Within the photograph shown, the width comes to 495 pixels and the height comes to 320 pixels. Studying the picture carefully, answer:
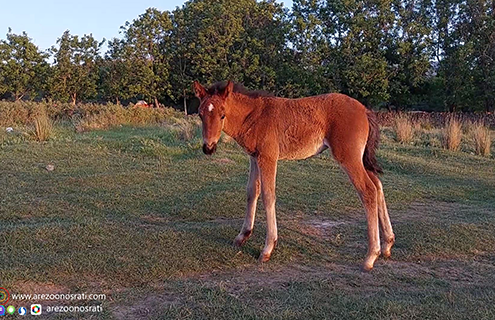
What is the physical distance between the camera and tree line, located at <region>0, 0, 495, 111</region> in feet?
110

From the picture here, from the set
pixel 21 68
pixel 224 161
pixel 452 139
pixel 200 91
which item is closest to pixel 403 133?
pixel 452 139

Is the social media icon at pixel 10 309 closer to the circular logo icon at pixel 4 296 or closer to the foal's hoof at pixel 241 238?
the circular logo icon at pixel 4 296

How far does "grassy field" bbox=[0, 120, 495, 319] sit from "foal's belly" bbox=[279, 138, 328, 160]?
1.20 m

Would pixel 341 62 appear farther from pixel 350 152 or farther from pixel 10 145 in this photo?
pixel 350 152

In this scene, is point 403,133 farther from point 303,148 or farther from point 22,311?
point 22,311

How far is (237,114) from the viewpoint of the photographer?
220 inches

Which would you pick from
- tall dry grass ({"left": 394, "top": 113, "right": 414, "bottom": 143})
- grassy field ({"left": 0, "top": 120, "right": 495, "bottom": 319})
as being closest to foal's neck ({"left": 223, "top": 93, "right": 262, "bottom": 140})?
grassy field ({"left": 0, "top": 120, "right": 495, "bottom": 319})

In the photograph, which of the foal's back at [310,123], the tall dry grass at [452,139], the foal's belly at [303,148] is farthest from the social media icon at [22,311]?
the tall dry grass at [452,139]

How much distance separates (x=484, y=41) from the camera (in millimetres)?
33438

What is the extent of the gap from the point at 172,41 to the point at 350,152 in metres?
39.7

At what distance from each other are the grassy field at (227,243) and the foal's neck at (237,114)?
1.46m

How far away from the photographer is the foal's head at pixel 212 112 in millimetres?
5215

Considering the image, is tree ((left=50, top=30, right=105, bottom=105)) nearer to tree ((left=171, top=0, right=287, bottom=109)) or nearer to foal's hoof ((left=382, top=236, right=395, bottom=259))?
tree ((left=171, top=0, right=287, bottom=109))

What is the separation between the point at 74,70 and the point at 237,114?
41.4 m
